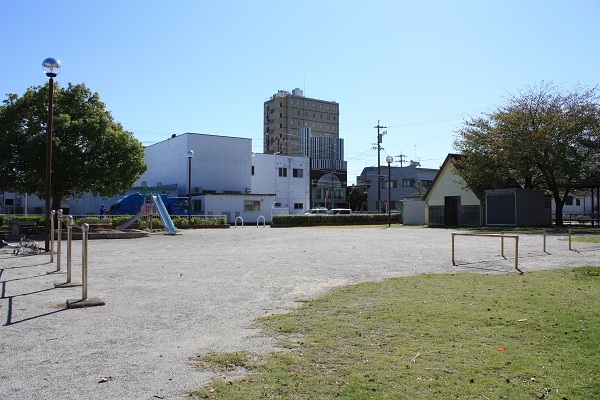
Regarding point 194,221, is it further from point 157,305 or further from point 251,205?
point 157,305

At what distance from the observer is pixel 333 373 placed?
449 cm

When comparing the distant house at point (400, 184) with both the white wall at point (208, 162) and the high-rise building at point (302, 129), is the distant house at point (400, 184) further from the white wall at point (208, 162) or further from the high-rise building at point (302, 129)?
the white wall at point (208, 162)

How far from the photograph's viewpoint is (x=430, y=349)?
5.15 m

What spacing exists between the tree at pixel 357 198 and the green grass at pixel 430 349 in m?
77.3

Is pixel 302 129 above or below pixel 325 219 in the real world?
above

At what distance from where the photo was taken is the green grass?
4090 mm

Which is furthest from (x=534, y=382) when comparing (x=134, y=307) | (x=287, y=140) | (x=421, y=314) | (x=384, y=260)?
(x=287, y=140)

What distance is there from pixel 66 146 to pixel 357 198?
6496cm

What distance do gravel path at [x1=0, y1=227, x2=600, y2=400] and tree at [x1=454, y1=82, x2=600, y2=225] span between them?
1774cm

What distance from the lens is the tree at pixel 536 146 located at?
1272 inches

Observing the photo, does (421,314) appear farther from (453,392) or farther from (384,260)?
(384,260)

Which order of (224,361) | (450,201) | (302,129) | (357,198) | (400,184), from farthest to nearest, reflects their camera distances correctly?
1. (302,129)
2. (357,198)
3. (400,184)
4. (450,201)
5. (224,361)

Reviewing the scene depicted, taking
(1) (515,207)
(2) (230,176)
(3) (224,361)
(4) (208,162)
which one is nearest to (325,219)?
(1) (515,207)

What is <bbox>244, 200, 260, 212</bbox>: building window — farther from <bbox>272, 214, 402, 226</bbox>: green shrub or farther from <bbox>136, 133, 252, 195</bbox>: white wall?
<bbox>272, 214, 402, 226</bbox>: green shrub
